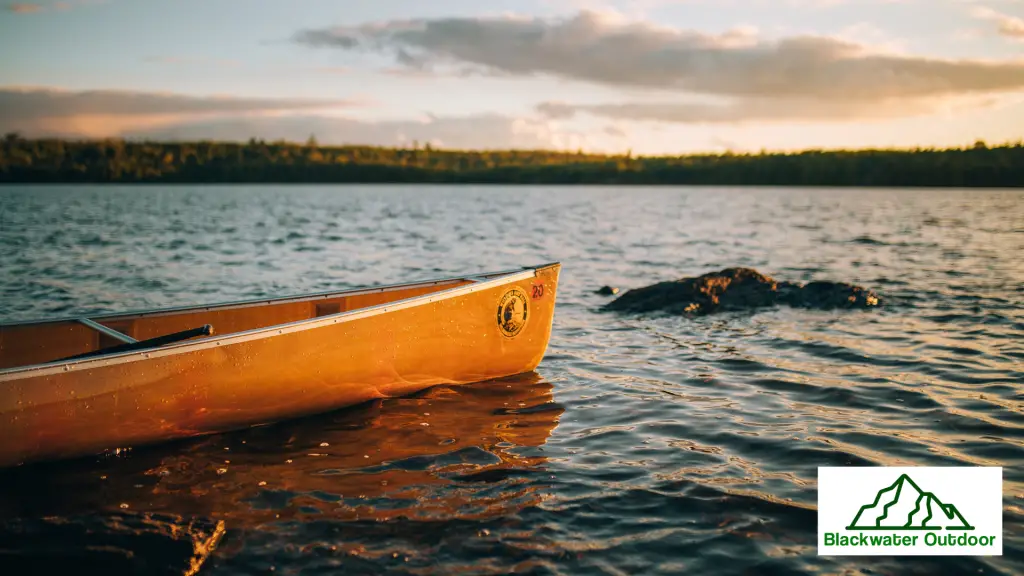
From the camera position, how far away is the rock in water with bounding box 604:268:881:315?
14922mm

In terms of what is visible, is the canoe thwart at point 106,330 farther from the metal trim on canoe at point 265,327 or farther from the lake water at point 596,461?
the lake water at point 596,461

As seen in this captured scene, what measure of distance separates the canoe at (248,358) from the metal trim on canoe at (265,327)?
0.01m

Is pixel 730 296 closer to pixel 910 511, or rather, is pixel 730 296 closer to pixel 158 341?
pixel 910 511

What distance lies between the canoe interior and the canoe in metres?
0.01

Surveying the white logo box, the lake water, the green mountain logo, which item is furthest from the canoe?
the green mountain logo

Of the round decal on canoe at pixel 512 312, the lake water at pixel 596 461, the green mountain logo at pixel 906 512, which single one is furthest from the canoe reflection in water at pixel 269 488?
the green mountain logo at pixel 906 512

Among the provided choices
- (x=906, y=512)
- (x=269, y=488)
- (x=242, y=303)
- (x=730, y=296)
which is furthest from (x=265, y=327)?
(x=730, y=296)

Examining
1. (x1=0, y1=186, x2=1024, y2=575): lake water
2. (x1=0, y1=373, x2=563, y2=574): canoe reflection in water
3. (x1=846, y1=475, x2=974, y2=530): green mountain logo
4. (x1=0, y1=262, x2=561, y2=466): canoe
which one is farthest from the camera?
(x1=0, y1=262, x2=561, y2=466): canoe

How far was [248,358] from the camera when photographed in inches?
294

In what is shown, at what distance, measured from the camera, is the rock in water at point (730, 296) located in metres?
14.9

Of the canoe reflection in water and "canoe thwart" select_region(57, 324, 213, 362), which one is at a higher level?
"canoe thwart" select_region(57, 324, 213, 362)

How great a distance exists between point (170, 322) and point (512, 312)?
4075mm

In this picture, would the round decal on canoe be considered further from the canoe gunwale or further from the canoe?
the canoe gunwale

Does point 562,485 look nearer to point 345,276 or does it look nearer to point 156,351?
point 156,351
